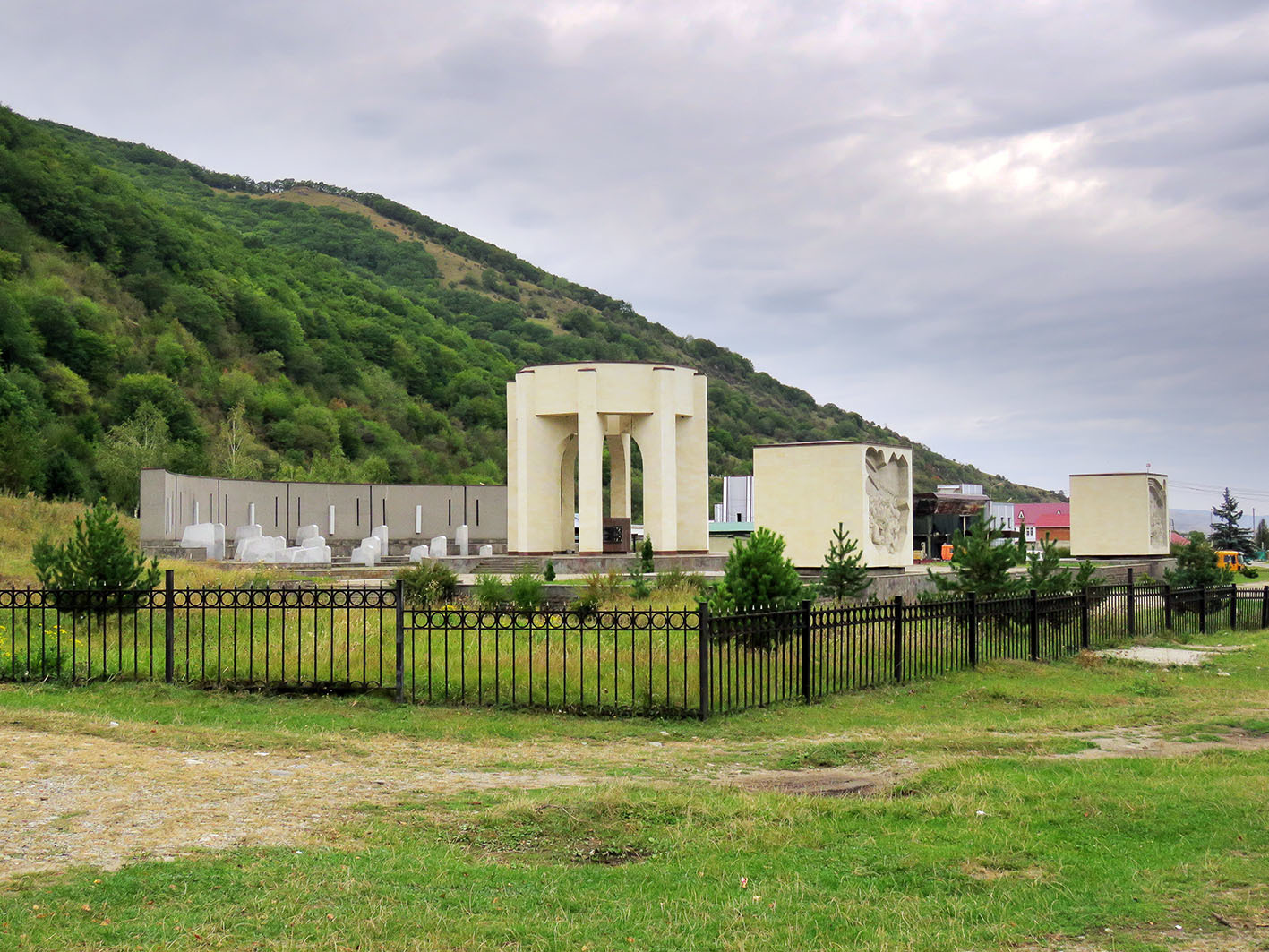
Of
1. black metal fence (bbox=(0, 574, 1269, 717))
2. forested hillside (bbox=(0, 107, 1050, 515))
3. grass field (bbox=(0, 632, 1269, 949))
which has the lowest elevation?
grass field (bbox=(0, 632, 1269, 949))

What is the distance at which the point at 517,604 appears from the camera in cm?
1959

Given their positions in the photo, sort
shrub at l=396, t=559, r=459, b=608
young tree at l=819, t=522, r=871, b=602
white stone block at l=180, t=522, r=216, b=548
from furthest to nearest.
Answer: white stone block at l=180, t=522, r=216, b=548
shrub at l=396, t=559, r=459, b=608
young tree at l=819, t=522, r=871, b=602

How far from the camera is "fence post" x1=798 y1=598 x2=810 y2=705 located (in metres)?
12.4

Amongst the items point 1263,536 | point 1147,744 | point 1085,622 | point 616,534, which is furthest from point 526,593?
point 1263,536

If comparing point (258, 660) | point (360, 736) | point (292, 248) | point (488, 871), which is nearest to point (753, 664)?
point (360, 736)

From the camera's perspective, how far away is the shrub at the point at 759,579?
15430 mm

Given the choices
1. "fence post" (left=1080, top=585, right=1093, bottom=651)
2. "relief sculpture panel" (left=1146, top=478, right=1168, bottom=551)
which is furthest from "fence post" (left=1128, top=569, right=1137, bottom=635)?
"relief sculpture panel" (left=1146, top=478, right=1168, bottom=551)

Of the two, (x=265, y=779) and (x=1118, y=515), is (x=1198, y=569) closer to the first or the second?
(x=1118, y=515)

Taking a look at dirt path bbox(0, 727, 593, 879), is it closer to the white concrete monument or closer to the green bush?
the green bush

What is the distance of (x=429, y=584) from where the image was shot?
2144 centimetres

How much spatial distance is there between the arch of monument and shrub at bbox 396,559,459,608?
13060mm

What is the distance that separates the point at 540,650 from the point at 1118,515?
3460 centimetres

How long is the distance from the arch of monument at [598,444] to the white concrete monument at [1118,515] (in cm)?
1568

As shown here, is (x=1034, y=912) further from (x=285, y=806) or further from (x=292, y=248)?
(x=292, y=248)
